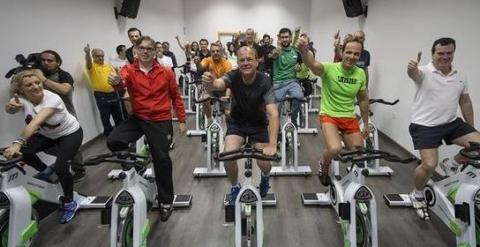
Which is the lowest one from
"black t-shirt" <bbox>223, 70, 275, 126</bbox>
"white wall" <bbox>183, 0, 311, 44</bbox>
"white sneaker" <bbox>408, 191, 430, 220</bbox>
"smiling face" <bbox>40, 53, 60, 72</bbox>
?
"white sneaker" <bbox>408, 191, 430, 220</bbox>

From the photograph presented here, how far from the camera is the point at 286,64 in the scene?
4664 millimetres

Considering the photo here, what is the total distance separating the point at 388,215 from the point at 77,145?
2807 millimetres

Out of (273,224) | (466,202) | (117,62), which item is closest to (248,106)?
(273,224)

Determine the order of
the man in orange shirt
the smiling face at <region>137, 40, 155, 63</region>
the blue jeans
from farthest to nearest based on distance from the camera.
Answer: the man in orange shirt, the blue jeans, the smiling face at <region>137, 40, 155, 63</region>

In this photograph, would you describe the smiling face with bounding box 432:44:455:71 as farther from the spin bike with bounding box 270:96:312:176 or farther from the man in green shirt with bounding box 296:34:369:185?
the spin bike with bounding box 270:96:312:176

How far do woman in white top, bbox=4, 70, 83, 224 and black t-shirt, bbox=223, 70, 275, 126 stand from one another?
4.65 ft

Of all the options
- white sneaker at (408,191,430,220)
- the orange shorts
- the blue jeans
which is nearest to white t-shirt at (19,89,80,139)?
the orange shorts

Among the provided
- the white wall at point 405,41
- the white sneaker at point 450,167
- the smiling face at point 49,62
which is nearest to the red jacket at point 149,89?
the smiling face at point 49,62

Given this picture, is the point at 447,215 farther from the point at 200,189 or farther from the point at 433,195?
the point at 200,189

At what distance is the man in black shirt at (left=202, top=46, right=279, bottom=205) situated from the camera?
8.29 feet

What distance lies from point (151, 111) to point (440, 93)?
7.69 feet

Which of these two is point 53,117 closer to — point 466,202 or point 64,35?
point 64,35

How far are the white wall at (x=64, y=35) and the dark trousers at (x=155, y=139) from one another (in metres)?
1.46

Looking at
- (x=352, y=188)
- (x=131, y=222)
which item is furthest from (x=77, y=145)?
(x=352, y=188)
